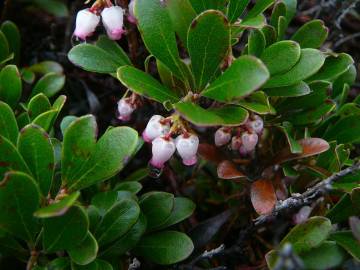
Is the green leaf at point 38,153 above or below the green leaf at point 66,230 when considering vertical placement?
above

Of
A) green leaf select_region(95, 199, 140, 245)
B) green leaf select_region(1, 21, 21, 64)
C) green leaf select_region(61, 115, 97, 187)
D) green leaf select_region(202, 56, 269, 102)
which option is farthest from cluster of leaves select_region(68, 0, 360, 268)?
green leaf select_region(1, 21, 21, 64)

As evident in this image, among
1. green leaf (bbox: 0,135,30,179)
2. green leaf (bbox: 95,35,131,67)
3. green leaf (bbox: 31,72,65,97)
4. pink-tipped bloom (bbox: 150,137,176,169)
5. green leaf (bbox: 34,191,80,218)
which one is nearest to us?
green leaf (bbox: 34,191,80,218)

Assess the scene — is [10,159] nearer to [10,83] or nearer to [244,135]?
[10,83]

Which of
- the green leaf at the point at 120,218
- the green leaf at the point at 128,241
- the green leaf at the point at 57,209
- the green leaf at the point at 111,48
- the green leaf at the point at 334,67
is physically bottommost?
the green leaf at the point at 128,241

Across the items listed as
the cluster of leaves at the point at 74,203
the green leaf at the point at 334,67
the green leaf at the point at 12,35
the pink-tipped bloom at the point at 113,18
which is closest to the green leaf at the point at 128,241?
the cluster of leaves at the point at 74,203

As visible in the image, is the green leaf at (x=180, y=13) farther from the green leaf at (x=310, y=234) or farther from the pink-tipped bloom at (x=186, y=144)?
the green leaf at (x=310, y=234)

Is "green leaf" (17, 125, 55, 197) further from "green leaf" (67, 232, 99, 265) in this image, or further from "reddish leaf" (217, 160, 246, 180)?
"reddish leaf" (217, 160, 246, 180)

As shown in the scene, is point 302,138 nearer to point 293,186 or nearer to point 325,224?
point 293,186
